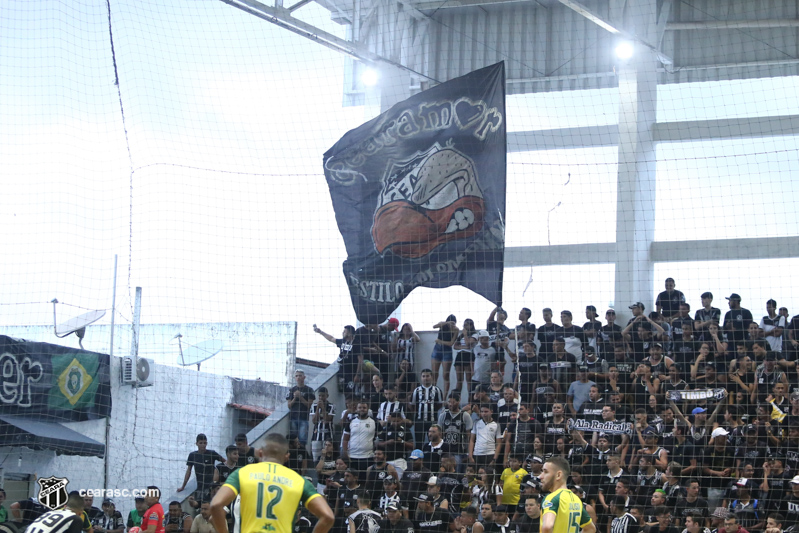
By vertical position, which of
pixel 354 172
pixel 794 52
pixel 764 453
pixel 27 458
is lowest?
pixel 27 458

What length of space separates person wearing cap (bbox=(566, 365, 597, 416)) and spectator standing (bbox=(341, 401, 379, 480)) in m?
2.74

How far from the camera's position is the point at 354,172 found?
13.7m

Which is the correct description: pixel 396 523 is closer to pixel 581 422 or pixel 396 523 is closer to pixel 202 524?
pixel 581 422

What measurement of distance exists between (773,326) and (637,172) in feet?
14.9

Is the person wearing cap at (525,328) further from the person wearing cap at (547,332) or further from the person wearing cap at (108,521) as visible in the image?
the person wearing cap at (108,521)

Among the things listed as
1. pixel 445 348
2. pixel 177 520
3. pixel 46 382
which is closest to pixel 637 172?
pixel 445 348

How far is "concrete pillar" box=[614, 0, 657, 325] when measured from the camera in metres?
16.1

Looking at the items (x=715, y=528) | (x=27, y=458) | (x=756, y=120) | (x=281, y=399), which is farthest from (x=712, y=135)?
(x=27, y=458)

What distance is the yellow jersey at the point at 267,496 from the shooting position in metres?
5.73

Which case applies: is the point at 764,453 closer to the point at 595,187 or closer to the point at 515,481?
the point at 515,481

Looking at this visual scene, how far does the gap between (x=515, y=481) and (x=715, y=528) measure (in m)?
2.38

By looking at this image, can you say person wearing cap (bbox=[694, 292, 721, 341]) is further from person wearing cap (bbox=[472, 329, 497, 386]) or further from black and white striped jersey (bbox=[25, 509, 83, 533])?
black and white striped jersey (bbox=[25, 509, 83, 533])

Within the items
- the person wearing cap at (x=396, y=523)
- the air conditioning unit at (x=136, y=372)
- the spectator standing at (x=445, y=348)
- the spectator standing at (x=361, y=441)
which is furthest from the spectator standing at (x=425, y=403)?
the air conditioning unit at (x=136, y=372)

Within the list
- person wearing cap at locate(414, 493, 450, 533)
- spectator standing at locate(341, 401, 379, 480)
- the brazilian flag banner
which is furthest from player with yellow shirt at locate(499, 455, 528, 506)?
the brazilian flag banner
